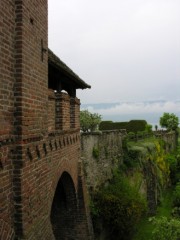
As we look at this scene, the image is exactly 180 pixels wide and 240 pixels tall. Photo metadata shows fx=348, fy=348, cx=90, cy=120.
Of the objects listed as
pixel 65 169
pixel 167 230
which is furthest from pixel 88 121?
pixel 65 169

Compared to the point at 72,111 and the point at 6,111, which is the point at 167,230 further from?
the point at 6,111

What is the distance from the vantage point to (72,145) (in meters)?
10.7

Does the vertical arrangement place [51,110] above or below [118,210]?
above

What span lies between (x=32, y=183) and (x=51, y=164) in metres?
1.69

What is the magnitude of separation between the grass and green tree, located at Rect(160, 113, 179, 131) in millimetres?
23517

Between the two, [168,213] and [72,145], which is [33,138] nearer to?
[72,145]

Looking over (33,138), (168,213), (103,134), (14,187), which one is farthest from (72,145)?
(168,213)

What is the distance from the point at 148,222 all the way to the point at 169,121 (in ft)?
109

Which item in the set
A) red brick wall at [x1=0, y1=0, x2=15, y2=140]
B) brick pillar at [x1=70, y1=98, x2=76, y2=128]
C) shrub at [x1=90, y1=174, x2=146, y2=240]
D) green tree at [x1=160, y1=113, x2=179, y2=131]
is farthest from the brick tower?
green tree at [x1=160, y1=113, x2=179, y2=131]

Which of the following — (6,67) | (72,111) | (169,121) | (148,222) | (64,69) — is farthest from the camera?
(169,121)

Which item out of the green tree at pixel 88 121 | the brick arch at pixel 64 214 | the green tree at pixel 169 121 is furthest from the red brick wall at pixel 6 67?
the green tree at pixel 169 121

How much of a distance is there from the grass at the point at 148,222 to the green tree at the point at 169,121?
2352 centimetres

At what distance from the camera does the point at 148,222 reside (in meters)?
19.5

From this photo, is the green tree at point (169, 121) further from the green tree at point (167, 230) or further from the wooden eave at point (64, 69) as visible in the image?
the wooden eave at point (64, 69)
